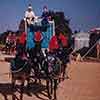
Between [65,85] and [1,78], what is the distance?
212 cm

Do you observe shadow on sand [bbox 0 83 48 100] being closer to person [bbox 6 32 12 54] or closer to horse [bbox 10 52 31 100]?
horse [bbox 10 52 31 100]

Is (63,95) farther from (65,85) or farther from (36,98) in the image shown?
(65,85)

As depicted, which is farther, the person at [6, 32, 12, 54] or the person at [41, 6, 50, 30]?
the person at [6, 32, 12, 54]

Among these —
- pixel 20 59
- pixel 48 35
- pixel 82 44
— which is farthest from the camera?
pixel 82 44

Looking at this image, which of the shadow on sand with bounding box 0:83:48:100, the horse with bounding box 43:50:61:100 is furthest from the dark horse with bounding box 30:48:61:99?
the shadow on sand with bounding box 0:83:48:100

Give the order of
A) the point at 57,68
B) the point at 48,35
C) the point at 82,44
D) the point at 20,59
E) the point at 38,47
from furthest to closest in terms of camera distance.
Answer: the point at 82,44, the point at 48,35, the point at 38,47, the point at 57,68, the point at 20,59

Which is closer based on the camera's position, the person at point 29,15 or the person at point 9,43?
the person at point 29,15

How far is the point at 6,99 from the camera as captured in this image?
25.6 feet

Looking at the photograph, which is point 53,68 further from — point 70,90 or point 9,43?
point 9,43

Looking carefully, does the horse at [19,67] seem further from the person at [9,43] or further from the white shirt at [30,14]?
the person at [9,43]

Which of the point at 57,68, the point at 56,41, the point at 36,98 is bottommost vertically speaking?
the point at 36,98

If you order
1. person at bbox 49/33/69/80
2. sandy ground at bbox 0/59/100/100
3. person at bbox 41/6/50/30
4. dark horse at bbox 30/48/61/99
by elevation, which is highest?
person at bbox 41/6/50/30

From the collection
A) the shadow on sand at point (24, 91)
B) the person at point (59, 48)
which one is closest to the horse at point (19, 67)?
the shadow on sand at point (24, 91)

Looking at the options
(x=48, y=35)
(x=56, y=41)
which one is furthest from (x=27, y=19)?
(x=56, y=41)
